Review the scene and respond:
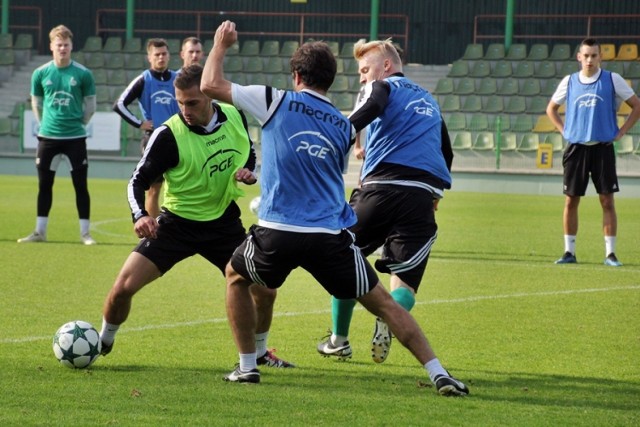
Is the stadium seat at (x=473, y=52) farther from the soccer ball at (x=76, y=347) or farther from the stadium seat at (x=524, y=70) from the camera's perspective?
the soccer ball at (x=76, y=347)

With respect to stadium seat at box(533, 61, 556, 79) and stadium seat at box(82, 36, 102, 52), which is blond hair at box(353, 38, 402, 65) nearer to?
stadium seat at box(533, 61, 556, 79)

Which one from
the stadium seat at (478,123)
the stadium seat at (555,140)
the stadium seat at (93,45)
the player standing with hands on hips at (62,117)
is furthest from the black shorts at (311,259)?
the stadium seat at (93,45)

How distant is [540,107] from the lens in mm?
29781

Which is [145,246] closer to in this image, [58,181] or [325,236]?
[325,236]

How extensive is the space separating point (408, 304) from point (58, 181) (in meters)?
21.2

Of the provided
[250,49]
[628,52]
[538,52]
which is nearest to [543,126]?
[538,52]

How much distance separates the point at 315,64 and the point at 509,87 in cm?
2560

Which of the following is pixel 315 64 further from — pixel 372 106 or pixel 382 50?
pixel 382 50

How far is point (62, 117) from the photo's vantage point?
12930 millimetres

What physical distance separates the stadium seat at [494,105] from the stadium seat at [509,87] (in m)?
0.25

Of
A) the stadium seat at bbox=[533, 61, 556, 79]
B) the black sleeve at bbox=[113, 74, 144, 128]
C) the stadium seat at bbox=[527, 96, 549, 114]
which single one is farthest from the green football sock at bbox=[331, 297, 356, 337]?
the stadium seat at bbox=[533, 61, 556, 79]

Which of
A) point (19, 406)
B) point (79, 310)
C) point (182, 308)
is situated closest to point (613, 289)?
point (182, 308)

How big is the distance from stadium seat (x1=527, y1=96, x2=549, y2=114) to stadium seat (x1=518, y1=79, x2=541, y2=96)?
0.18 m

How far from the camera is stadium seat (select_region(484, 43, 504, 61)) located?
1262 inches
